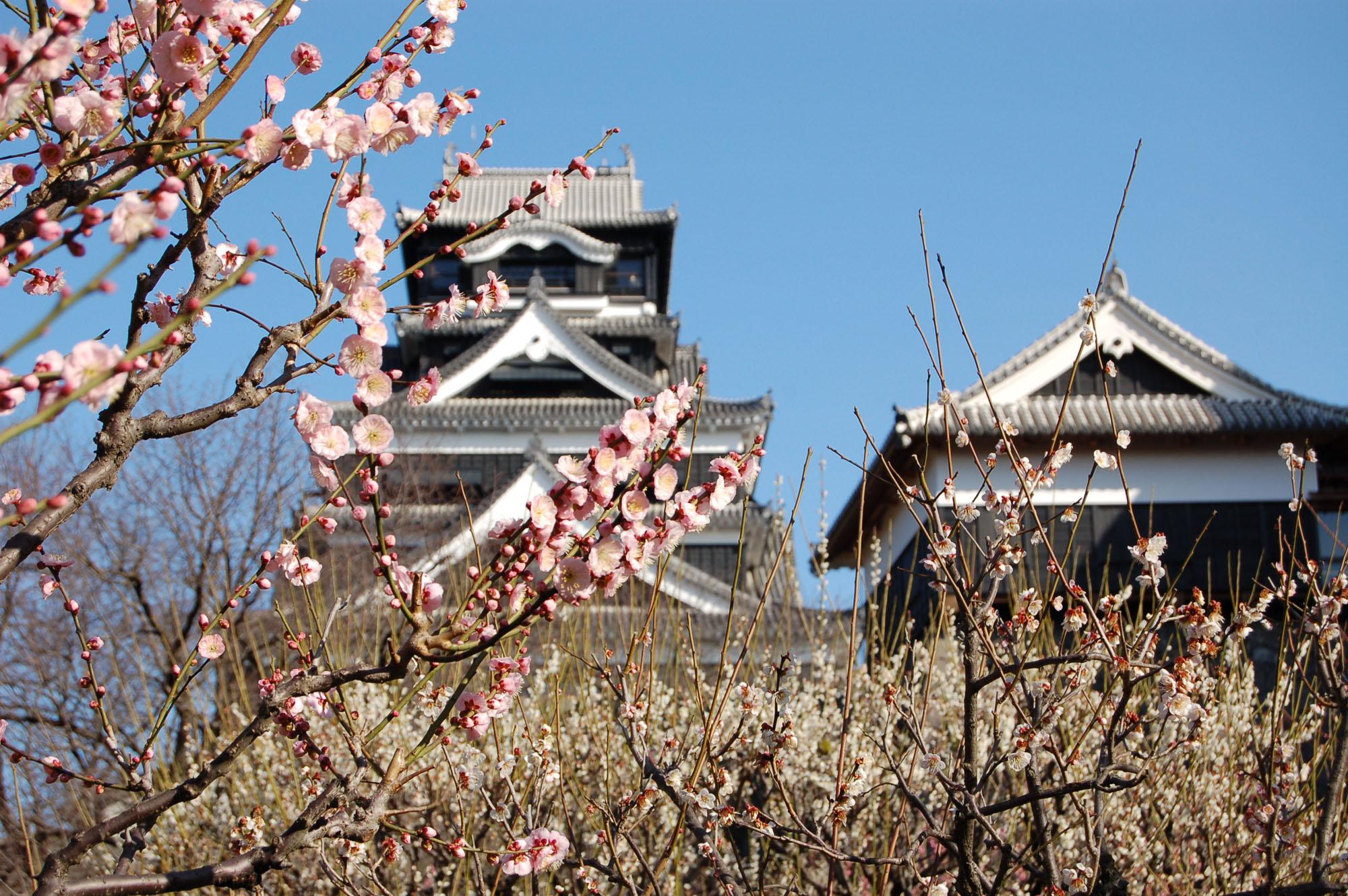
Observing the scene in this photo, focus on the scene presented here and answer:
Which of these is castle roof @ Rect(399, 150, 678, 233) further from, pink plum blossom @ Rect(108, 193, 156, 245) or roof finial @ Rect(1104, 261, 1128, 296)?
pink plum blossom @ Rect(108, 193, 156, 245)

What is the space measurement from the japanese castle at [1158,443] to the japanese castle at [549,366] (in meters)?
2.91

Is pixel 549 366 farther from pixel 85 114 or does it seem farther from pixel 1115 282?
pixel 85 114

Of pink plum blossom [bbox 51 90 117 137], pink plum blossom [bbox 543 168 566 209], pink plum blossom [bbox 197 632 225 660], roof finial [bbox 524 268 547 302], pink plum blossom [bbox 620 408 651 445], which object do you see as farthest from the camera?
roof finial [bbox 524 268 547 302]

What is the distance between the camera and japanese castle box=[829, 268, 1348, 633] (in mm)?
12836

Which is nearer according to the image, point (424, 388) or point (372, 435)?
point (372, 435)

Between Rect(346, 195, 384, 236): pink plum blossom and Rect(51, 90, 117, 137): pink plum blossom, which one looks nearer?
Rect(51, 90, 117, 137): pink plum blossom

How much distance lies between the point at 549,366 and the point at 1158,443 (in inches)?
406

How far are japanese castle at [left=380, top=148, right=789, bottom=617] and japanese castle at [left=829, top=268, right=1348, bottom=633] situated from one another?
9.56 feet

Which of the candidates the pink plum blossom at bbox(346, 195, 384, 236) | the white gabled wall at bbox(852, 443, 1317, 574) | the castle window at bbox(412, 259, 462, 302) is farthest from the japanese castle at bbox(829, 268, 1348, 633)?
the castle window at bbox(412, 259, 462, 302)

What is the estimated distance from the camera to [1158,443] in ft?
43.8

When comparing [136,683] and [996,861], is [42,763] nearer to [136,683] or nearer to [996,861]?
[996,861]

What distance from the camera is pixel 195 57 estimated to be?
7.11ft

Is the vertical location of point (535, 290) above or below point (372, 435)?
above

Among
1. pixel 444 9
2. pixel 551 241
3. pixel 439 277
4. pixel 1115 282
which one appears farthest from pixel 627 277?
pixel 444 9
